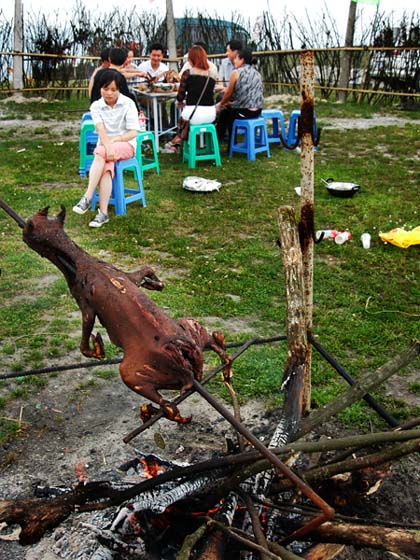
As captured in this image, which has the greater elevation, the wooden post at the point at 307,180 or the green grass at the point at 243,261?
the wooden post at the point at 307,180

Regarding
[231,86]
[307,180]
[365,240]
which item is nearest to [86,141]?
[231,86]

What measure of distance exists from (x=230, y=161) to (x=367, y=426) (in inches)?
259

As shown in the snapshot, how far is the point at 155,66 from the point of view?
1005 cm

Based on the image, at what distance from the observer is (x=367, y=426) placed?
3.09 meters

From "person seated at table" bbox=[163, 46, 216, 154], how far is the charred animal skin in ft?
22.6

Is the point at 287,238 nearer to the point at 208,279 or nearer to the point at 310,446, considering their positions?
the point at 310,446

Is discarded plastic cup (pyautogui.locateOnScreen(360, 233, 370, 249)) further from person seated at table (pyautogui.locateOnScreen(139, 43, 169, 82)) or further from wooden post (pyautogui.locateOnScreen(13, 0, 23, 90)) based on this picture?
wooden post (pyautogui.locateOnScreen(13, 0, 23, 90))

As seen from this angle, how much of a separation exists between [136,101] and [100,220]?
11.7ft

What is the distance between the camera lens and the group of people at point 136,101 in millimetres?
6395

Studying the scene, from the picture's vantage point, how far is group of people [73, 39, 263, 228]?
21.0ft

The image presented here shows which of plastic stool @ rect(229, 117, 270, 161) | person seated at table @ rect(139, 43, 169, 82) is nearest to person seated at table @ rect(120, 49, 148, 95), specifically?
person seated at table @ rect(139, 43, 169, 82)

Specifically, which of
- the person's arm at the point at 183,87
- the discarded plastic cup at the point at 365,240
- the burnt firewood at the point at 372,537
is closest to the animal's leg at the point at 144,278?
the burnt firewood at the point at 372,537

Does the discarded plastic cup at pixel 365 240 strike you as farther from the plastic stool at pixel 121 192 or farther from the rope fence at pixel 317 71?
the rope fence at pixel 317 71

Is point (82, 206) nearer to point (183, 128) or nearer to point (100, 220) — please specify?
point (100, 220)
